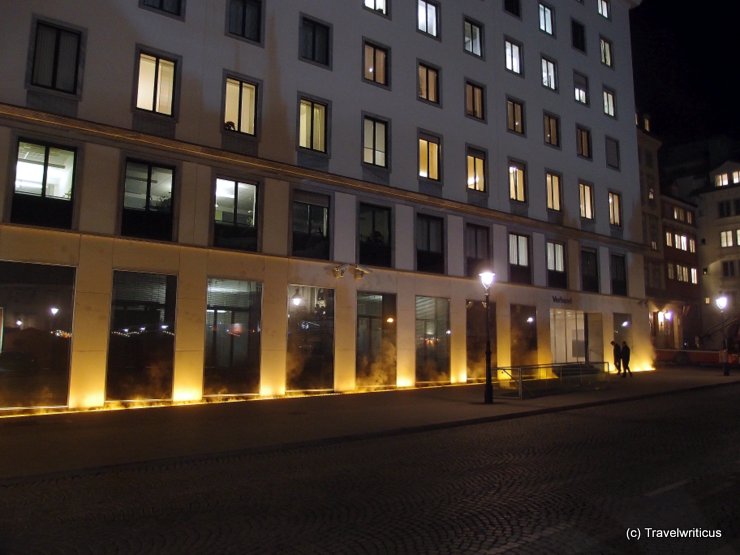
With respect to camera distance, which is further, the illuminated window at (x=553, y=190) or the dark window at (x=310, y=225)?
the illuminated window at (x=553, y=190)

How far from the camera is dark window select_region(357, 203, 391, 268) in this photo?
73.8 ft

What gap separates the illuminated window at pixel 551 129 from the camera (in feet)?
100

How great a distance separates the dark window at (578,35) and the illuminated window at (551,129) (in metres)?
5.56

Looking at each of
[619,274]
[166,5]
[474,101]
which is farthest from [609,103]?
[166,5]

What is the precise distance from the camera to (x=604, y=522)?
6.04m

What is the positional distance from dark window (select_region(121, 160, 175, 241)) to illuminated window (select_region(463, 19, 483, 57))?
16.1m

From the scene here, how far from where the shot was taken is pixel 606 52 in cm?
3569

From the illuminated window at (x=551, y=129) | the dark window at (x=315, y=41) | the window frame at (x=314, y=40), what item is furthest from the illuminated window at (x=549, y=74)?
the dark window at (x=315, y=41)

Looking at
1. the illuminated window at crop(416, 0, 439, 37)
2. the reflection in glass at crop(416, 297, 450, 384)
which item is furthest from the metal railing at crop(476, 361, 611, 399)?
the illuminated window at crop(416, 0, 439, 37)

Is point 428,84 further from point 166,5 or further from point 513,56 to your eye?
point 166,5

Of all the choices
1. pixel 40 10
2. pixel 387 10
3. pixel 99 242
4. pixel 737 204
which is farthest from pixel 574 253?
pixel 737 204

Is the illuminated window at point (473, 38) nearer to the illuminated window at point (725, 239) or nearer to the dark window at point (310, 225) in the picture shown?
the dark window at point (310, 225)

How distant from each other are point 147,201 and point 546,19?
24.8 metres

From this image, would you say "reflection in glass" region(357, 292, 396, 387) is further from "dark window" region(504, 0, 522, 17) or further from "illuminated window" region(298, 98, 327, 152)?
"dark window" region(504, 0, 522, 17)
